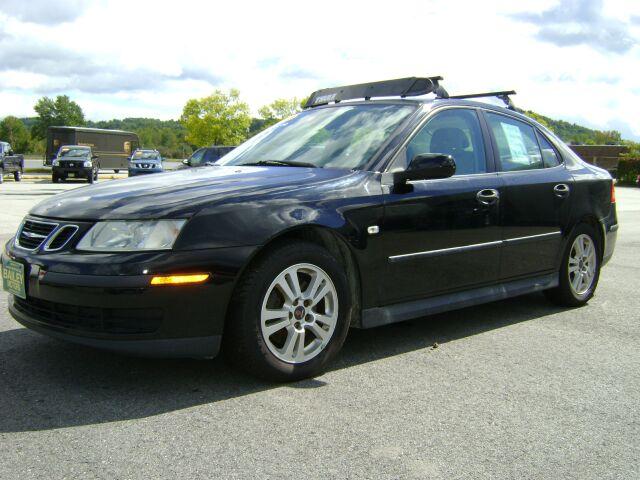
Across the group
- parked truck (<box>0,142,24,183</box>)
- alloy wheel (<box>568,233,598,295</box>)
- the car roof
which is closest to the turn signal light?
the car roof

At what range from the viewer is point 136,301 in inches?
127

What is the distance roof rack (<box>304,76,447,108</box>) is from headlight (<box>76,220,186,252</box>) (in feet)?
7.49

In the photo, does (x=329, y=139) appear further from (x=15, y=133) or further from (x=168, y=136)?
(x=168, y=136)

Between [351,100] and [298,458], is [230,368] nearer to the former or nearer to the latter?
[298,458]

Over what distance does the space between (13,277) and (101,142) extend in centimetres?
4959

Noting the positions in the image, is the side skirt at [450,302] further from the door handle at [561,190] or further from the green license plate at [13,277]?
the green license plate at [13,277]

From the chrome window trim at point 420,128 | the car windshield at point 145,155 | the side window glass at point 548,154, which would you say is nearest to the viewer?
the chrome window trim at point 420,128

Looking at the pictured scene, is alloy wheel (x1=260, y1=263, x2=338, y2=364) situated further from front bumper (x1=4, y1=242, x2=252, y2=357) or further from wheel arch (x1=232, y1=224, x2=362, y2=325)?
front bumper (x1=4, y1=242, x2=252, y2=357)

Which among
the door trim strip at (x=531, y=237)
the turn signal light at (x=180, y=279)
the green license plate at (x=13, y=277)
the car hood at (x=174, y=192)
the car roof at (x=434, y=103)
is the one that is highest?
the car roof at (x=434, y=103)

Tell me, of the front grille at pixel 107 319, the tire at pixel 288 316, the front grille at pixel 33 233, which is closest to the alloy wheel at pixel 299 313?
the tire at pixel 288 316

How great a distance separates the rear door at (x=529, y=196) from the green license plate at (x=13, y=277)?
310 centimetres

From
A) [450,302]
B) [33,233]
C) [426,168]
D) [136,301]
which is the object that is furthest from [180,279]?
[450,302]

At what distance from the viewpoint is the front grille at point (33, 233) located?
11.7 feet

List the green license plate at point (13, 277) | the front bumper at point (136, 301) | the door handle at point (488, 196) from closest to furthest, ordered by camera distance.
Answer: the front bumper at point (136, 301) → the green license plate at point (13, 277) → the door handle at point (488, 196)
